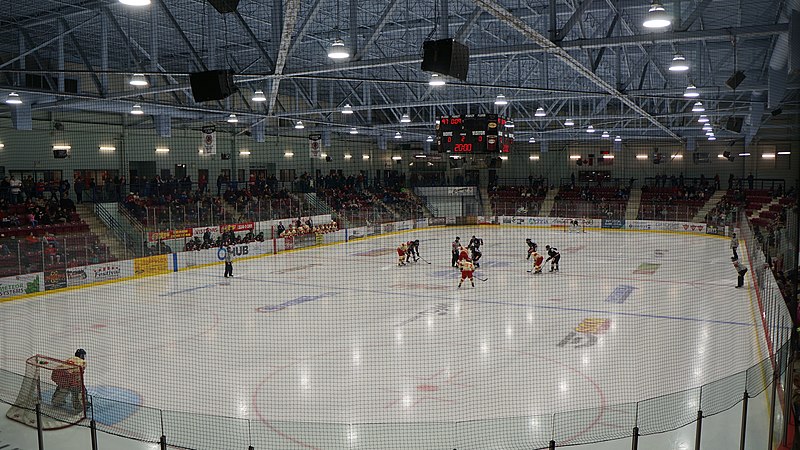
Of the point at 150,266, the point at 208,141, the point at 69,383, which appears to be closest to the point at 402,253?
the point at 208,141

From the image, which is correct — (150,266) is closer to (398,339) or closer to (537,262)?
(398,339)

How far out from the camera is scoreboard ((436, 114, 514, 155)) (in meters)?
16.1

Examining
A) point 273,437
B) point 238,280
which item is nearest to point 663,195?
point 238,280

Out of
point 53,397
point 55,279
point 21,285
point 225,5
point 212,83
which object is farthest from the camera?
point 55,279

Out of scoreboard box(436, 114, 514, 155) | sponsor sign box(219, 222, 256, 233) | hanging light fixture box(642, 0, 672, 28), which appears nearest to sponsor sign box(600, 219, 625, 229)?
scoreboard box(436, 114, 514, 155)

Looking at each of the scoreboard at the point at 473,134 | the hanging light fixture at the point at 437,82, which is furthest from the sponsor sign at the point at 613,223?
the hanging light fixture at the point at 437,82

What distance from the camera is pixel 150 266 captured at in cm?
1747

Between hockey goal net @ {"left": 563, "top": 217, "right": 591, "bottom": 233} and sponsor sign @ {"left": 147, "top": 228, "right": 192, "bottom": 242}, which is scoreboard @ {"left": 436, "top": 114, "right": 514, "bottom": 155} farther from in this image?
hockey goal net @ {"left": 563, "top": 217, "right": 591, "bottom": 233}

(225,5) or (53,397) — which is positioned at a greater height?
(225,5)

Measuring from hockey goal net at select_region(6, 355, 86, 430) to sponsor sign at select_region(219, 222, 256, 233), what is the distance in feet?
44.0

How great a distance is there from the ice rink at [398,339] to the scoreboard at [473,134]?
3.42m

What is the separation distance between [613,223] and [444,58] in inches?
999

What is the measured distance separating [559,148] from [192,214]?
21664 mm

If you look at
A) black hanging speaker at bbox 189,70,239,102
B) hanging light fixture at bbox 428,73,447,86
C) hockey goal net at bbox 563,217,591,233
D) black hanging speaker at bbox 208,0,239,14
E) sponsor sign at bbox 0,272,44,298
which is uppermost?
hanging light fixture at bbox 428,73,447,86
